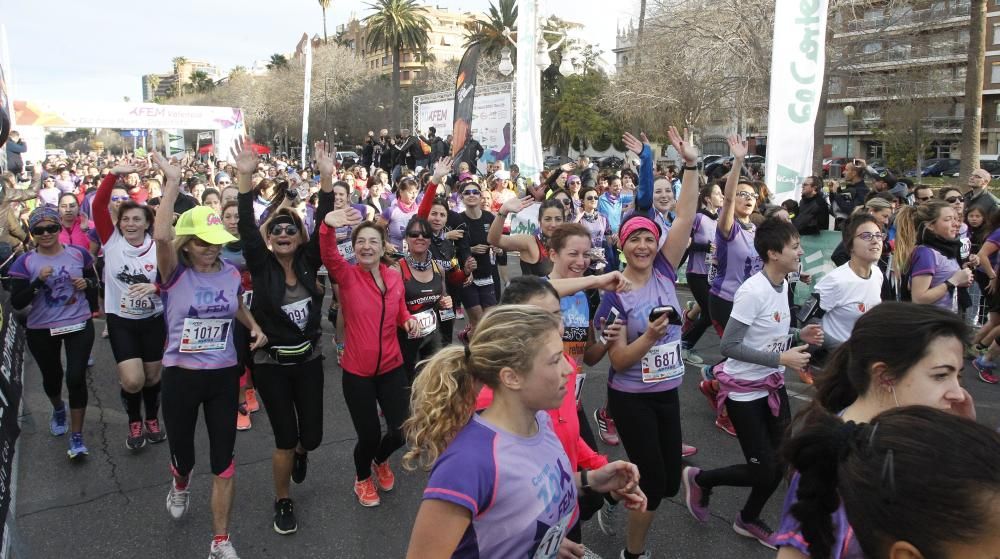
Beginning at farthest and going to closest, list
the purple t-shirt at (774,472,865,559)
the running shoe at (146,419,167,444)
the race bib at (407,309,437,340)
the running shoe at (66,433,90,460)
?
the running shoe at (146,419,167,444)
the running shoe at (66,433,90,460)
the race bib at (407,309,437,340)
the purple t-shirt at (774,472,865,559)

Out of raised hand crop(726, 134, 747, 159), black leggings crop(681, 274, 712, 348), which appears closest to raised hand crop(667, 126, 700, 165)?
raised hand crop(726, 134, 747, 159)

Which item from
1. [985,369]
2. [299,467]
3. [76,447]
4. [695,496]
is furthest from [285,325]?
[985,369]

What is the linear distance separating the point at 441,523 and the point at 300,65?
65.0 m

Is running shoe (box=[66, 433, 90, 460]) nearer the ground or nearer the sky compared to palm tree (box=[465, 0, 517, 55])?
nearer the ground

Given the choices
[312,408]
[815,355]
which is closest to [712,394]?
[815,355]

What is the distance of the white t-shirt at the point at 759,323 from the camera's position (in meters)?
3.81

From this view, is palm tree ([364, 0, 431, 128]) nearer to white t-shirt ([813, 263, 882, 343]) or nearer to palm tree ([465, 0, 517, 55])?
palm tree ([465, 0, 517, 55])

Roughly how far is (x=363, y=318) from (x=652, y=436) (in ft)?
6.22

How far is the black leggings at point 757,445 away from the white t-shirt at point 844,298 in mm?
821

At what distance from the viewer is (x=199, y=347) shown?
3.94 meters

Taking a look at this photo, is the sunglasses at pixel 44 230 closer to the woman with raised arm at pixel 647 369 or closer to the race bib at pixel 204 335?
the race bib at pixel 204 335

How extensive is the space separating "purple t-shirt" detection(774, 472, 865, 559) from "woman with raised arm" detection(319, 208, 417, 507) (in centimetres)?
290

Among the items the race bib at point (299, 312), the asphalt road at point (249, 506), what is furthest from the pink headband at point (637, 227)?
the race bib at point (299, 312)

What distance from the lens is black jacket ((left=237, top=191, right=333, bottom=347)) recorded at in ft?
13.1
